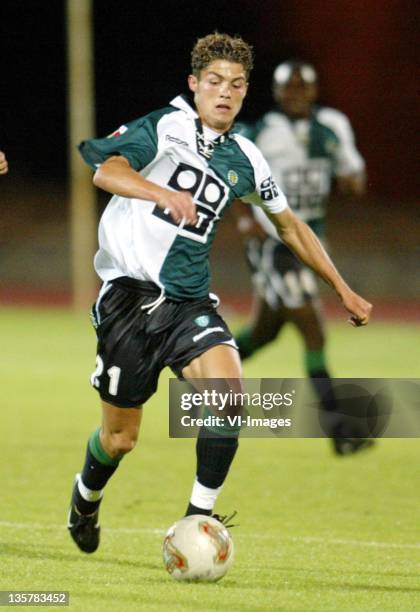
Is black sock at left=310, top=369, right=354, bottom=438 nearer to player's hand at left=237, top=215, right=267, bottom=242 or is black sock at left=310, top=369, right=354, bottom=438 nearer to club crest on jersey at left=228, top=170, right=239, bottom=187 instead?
player's hand at left=237, top=215, right=267, bottom=242

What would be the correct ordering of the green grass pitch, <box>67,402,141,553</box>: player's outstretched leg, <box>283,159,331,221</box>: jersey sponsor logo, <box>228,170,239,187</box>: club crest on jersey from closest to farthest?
the green grass pitch
<box>228,170,239,187</box>: club crest on jersey
<box>67,402,141,553</box>: player's outstretched leg
<box>283,159,331,221</box>: jersey sponsor logo

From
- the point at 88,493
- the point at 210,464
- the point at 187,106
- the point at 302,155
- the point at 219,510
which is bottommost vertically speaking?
the point at 219,510

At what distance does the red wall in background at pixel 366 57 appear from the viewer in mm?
33562

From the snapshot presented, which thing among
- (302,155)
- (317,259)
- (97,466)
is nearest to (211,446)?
(97,466)

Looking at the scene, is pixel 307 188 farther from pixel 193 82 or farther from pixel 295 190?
pixel 193 82

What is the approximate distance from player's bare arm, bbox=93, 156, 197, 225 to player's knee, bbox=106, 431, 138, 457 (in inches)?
51.4

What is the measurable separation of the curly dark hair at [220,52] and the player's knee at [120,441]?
1.73 metres

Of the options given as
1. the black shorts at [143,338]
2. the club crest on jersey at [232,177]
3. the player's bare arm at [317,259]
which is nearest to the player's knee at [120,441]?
the black shorts at [143,338]

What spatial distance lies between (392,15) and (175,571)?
29964mm

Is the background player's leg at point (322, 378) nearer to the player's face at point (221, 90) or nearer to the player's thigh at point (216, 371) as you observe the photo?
the player's thigh at point (216, 371)

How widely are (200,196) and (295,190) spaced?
3.99 m

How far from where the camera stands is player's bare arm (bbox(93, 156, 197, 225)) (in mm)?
5336

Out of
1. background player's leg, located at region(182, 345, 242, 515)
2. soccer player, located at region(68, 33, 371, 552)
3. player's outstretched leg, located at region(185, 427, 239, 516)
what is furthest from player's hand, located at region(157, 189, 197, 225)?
player's outstretched leg, located at region(185, 427, 239, 516)

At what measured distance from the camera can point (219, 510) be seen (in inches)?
313
